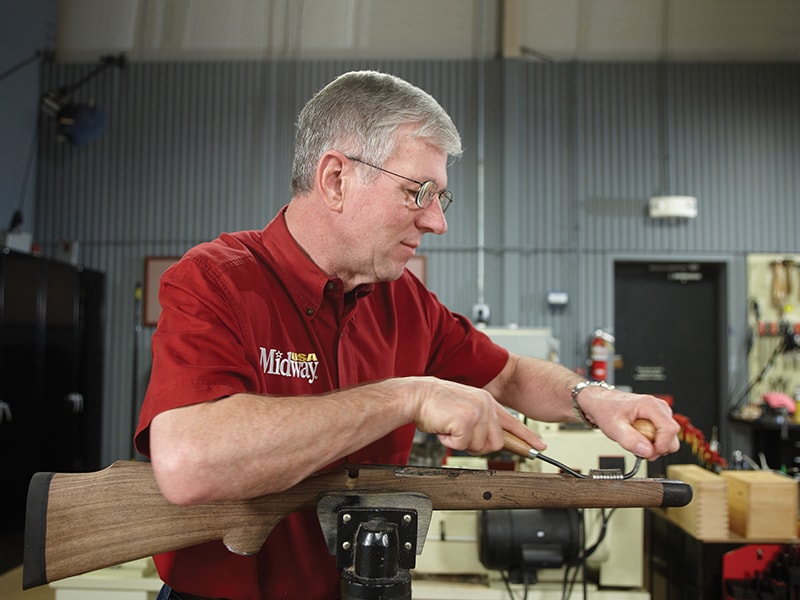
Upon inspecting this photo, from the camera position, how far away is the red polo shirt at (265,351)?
995 mm

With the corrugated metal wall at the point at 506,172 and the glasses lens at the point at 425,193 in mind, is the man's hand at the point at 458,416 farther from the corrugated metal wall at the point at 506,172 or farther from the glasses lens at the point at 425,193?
the corrugated metal wall at the point at 506,172

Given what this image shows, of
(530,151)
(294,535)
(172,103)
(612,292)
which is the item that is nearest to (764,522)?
(294,535)

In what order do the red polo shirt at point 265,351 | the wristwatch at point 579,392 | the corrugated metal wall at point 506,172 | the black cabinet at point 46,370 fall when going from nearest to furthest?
the red polo shirt at point 265,351
the wristwatch at point 579,392
the black cabinet at point 46,370
the corrugated metal wall at point 506,172

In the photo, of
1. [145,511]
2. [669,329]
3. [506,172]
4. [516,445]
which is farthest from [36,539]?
[669,329]

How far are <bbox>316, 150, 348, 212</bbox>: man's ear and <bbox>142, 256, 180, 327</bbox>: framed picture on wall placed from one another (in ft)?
18.3

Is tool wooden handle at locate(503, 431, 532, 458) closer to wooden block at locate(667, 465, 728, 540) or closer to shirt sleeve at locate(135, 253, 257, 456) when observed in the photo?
shirt sleeve at locate(135, 253, 257, 456)

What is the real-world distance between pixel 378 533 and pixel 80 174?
6.64m

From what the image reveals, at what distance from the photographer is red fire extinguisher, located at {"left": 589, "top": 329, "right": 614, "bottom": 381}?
5898 millimetres

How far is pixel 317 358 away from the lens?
48.4 inches

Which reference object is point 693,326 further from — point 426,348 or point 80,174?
point 80,174

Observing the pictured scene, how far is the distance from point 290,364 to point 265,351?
0.05m

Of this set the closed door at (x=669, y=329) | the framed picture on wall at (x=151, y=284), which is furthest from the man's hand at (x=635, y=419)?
the framed picture on wall at (x=151, y=284)

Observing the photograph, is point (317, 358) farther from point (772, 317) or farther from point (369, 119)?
point (772, 317)

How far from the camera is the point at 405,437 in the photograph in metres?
1.38
